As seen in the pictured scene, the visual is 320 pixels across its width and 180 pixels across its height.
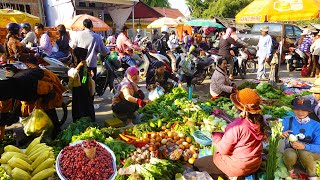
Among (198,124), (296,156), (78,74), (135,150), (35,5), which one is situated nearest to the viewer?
(296,156)

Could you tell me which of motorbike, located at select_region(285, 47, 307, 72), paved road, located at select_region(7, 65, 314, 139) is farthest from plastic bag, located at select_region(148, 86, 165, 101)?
motorbike, located at select_region(285, 47, 307, 72)

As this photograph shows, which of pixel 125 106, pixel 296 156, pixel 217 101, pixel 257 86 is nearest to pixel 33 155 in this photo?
pixel 125 106

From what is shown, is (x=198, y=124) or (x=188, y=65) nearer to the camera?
(x=198, y=124)

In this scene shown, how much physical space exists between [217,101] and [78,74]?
3.05m

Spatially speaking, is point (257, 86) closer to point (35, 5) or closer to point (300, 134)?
point (300, 134)

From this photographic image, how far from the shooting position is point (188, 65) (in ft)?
25.6

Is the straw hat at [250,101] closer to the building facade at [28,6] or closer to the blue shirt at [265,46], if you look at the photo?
the blue shirt at [265,46]

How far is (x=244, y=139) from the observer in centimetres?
293

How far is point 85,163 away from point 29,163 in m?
0.68

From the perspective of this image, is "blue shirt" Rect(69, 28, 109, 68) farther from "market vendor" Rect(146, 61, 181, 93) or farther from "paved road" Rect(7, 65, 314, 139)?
"market vendor" Rect(146, 61, 181, 93)

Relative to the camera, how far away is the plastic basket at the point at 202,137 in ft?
13.5

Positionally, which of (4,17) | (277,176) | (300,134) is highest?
(4,17)

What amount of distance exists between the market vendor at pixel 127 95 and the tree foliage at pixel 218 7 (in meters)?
28.5

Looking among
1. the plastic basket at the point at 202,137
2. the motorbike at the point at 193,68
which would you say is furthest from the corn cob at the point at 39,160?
the motorbike at the point at 193,68
